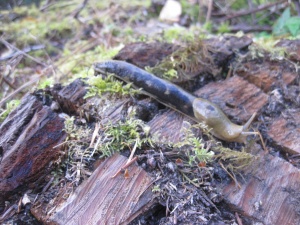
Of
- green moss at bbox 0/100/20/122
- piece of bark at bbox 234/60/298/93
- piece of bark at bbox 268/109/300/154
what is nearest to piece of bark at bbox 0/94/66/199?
green moss at bbox 0/100/20/122

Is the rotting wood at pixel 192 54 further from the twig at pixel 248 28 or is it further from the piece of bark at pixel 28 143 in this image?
the twig at pixel 248 28

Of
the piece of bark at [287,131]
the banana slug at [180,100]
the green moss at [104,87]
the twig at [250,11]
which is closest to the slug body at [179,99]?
the banana slug at [180,100]

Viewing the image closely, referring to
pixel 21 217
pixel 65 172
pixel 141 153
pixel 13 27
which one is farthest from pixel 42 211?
pixel 13 27

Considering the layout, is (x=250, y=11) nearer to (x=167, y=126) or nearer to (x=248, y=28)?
(x=248, y=28)

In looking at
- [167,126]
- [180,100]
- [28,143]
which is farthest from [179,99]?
[28,143]

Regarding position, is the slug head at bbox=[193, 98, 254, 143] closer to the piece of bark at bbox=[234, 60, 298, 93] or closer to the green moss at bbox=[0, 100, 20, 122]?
the piece of bark at bbox=[234, 60, 298, 93]
